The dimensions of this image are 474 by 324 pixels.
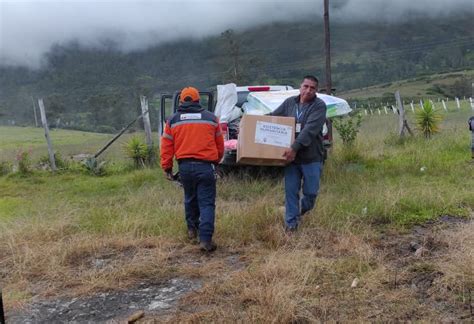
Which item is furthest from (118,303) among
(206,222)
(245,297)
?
(206,222)

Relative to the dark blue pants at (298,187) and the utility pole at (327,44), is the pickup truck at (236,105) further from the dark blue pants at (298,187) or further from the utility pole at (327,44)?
the dark blue pants at (298,187)

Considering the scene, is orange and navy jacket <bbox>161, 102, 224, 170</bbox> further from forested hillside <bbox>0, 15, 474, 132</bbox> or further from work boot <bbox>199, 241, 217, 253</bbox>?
forested hillside <bbox>0, 15, 474, 132</bbox>

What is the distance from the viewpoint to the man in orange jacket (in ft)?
16.0

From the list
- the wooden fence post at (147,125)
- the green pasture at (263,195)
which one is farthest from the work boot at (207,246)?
the wooden fence post at (147,125)

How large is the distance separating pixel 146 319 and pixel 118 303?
0.47 metres

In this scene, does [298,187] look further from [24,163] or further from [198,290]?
[24,163]

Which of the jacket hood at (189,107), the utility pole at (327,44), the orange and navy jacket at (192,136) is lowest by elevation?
the orange and navy jacket at (192,136)

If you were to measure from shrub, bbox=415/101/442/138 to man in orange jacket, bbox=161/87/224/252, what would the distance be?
8695 millimetres

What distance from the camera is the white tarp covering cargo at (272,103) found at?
24.6ft

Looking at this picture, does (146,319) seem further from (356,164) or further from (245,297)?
(356,164)

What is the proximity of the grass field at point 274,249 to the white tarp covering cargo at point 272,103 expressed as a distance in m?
1.06

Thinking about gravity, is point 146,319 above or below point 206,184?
below

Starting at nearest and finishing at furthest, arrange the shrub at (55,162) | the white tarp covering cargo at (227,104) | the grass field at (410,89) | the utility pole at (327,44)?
the white tarp covering cargo at (227,104) → the utility pole at (327,44) → the shrub at (55,162) → the grass field at (410,89)

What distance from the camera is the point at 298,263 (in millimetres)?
4066
